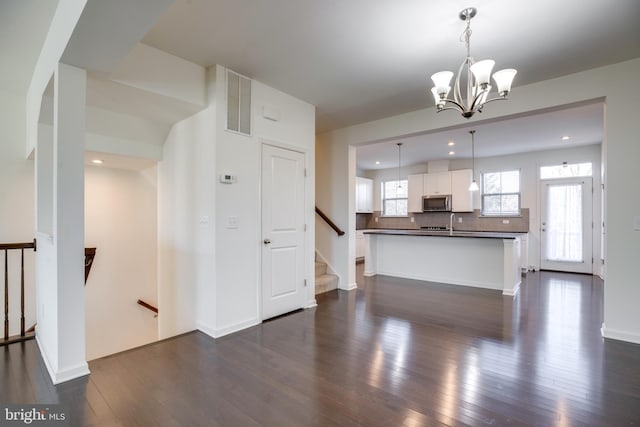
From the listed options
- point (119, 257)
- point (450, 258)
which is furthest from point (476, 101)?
point (119, 257)

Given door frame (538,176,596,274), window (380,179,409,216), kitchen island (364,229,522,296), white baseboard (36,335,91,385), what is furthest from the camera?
window (380,179,409,216)

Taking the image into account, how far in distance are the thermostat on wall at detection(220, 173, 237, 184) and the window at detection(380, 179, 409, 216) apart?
6.65 metres

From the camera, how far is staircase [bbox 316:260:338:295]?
496cm

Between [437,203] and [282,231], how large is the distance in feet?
17.3

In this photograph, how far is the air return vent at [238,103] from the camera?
325 cm

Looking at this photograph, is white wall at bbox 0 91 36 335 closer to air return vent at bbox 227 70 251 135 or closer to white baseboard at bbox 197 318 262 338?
white baseboard at bbox 197 318 262 338

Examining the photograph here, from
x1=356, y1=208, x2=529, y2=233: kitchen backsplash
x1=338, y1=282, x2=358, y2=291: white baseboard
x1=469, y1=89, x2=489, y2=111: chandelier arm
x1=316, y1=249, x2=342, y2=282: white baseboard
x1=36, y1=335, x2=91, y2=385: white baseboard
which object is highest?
x1=469, y1=89, x2=489, y2=111: chandelier arm

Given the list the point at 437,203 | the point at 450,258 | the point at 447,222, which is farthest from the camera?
the point at 447,222

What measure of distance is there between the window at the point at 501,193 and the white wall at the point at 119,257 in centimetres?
749

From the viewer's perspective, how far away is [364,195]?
9.02 meters

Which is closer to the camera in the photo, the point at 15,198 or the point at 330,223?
the point at 15,198

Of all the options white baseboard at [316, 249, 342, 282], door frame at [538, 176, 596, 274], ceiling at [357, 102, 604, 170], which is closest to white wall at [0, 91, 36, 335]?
white baseboard at [316, 249, 342, 282]

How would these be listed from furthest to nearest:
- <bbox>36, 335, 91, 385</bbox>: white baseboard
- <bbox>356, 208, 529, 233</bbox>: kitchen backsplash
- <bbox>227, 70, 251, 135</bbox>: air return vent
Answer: <bbox>356, 208, 529, 233</bbox>: kitchen backsplash
<bbox>227, 70, 251, 135</bbox>: air return vent
<bbox>36, 335, 91, 385</bbox>: white baseboard

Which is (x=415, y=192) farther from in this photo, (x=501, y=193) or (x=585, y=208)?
(x=585, y=208)
